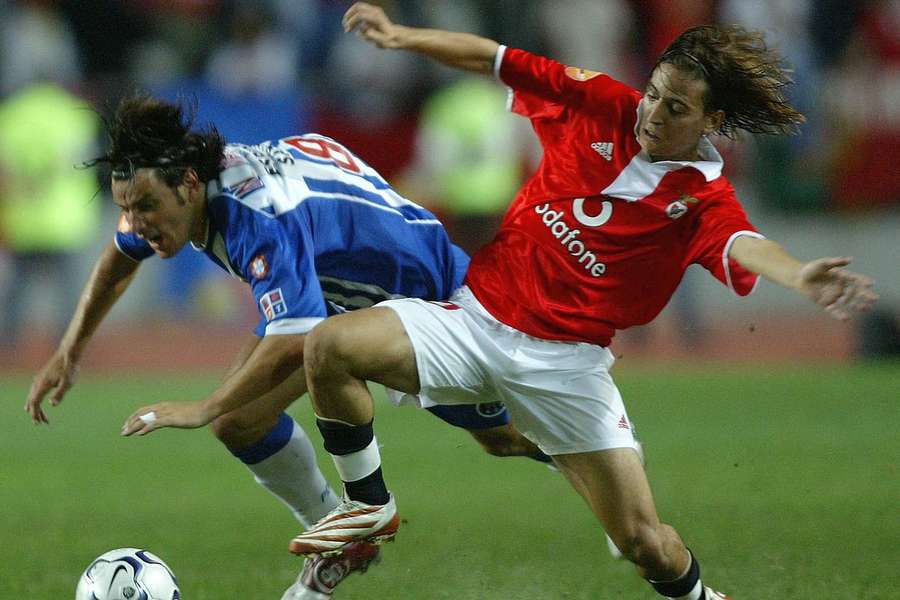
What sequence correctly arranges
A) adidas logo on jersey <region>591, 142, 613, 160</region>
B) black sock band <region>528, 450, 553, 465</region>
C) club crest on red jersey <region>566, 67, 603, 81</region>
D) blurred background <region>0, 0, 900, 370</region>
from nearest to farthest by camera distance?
1. adidas logo on jersey <region>591, 142, 613, 160</region>
2. club crest on red jersey <region>566, 67, 603, 81</region>
3. black sock band <region>528, 450, 553, 465</region>
4. blurred background <region>0, 0, 900, 370</region>

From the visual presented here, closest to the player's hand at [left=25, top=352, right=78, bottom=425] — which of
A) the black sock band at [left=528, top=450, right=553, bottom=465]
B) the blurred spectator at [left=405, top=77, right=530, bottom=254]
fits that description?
the black sock band at [left=528, top=450, right=553, bottom=465]

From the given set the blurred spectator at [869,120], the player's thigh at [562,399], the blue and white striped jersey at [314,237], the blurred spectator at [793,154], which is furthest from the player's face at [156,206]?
the blurred spectator at [869,120]

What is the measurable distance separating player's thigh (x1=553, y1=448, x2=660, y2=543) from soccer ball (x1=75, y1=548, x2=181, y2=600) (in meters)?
1.46

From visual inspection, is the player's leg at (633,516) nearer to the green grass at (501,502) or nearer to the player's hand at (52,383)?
the green grass at (501,502)

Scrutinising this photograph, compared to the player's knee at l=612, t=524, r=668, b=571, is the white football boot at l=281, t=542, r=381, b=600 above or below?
below

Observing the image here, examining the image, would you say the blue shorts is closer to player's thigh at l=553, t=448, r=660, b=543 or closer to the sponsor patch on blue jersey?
player's thigh at l=553, t=448, r=660, b=543

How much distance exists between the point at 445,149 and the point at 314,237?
31.1ft

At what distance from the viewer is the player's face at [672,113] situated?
4793mm

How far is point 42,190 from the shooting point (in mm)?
13719

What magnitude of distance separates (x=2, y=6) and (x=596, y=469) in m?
11.6

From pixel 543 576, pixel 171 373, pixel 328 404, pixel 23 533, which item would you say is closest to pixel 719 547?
pixel 543 576

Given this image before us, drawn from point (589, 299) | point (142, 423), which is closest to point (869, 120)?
point (589, 299)

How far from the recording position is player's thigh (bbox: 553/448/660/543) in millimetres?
4840

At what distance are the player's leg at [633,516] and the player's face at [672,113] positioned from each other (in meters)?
1.04
